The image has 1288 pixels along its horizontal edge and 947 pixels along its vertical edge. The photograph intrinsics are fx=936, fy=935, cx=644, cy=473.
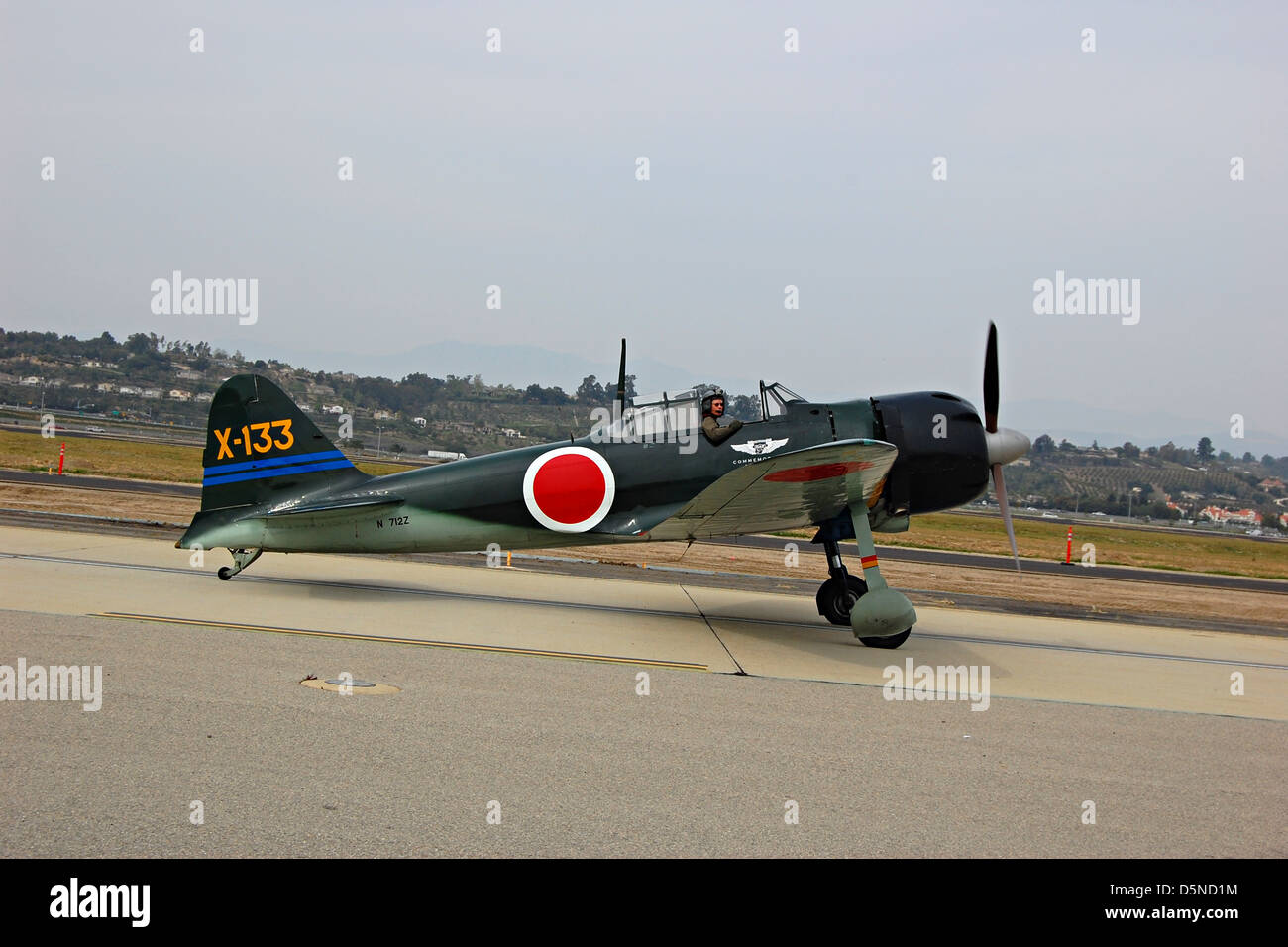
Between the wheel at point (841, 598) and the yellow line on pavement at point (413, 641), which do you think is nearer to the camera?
the yellow line on pavement at point (413, 641)

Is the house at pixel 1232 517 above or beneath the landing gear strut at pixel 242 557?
beneath

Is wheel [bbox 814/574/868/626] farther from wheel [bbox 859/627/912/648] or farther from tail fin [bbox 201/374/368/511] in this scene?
tail fin [bbox 201/374/368/511]

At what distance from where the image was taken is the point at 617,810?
5250 mm

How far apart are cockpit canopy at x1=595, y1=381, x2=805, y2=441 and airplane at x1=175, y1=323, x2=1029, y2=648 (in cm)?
2

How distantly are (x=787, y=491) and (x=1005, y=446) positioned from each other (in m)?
3.28

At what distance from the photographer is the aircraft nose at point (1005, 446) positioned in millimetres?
11927

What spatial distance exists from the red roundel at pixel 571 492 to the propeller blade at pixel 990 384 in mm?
4891

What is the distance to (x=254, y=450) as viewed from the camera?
12062 mm

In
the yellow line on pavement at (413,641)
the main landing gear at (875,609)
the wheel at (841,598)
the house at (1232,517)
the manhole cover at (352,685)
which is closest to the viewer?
the manhole cover at (352,685)

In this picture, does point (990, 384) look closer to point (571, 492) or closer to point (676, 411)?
point (676, 411)

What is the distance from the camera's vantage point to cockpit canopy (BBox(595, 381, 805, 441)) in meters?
11.9

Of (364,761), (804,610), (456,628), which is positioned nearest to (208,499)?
(456,628)

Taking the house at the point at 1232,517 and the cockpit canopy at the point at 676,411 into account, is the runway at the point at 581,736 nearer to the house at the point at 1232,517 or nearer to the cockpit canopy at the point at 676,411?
the cockpit canopy at the point at 676,411

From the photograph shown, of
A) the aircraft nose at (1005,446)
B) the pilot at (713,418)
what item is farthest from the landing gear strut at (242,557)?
the aircraft nose at (1005,446)
